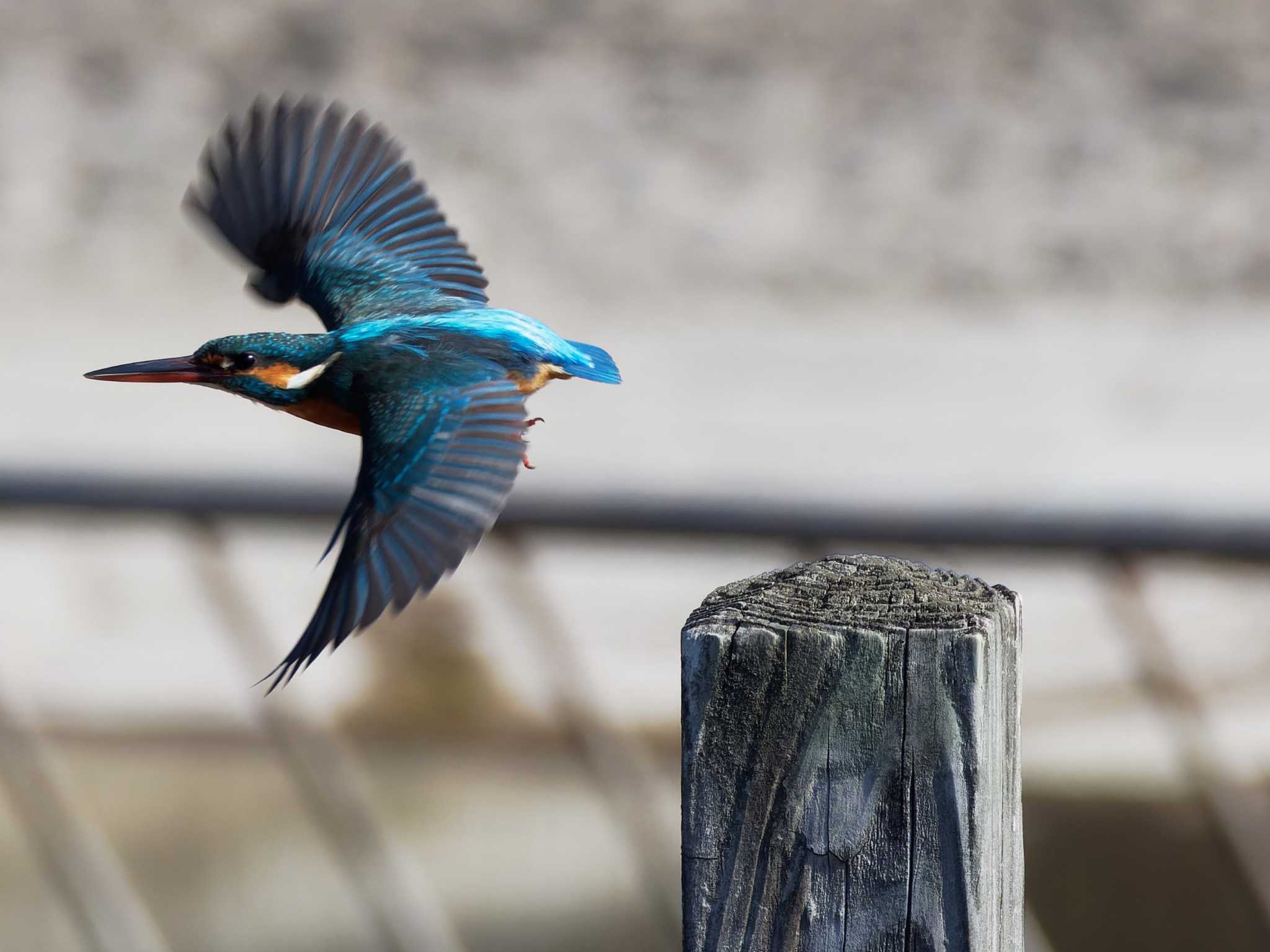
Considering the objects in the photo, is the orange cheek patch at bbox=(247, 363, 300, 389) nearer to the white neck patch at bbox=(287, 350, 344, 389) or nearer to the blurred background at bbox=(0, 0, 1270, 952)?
the white neck patch at bbox=(287, 350, 344, 389)

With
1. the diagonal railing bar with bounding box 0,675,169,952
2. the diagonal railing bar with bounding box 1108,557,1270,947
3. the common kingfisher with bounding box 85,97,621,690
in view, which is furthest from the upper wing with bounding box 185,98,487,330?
the diagonal railing bar with bounding box 0,675,169,952

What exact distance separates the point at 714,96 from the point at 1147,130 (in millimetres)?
2111

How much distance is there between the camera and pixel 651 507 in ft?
5.83

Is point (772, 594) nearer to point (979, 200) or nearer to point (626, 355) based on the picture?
point (626, 355)

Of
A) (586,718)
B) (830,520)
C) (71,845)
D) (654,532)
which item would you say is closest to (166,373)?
(654,532)

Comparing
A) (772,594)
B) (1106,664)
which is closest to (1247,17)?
(1106,664)

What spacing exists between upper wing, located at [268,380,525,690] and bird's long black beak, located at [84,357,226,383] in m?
0.19

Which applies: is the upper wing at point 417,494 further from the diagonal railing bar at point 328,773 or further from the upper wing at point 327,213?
the diagonal railing bar at point 328,773

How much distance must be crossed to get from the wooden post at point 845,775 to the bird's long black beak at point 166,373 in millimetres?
670

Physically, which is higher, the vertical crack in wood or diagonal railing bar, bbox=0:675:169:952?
diagonal railing bar, bbox=0:675:169:952

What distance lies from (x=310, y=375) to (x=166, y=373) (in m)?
0.13

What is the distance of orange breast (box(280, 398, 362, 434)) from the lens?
4.42 ft

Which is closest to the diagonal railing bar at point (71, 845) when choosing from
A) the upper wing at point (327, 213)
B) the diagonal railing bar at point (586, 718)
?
the diagonal railing bar at point (586, 718)

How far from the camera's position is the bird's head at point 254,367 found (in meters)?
A: 1.33
